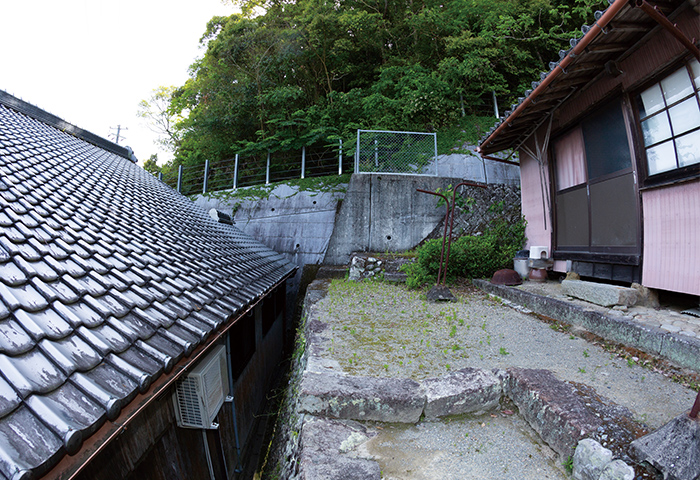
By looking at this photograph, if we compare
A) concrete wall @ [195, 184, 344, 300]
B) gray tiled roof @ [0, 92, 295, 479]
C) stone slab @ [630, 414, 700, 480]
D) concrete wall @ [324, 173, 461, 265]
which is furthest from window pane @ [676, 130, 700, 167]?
concrete wall @ [195, 184, 344, 300]

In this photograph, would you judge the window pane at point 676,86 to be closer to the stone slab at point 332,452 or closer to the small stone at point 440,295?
the small stone at point 440,295

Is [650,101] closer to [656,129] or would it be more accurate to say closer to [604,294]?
[656,129]

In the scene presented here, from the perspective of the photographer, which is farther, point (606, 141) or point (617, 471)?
point (606, 141)

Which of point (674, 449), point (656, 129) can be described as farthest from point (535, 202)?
point (674, 449)

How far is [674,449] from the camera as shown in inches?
64.7

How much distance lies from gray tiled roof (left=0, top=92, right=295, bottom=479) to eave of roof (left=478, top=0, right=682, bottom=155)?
5078 mm

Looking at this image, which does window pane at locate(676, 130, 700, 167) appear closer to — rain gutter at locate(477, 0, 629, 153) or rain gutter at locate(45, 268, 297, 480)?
rain gutter at locate(477, 0, 629, 153)

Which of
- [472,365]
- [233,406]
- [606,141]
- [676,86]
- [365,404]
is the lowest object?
[233,406]

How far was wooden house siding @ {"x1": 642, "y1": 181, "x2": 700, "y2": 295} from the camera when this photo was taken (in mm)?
3449

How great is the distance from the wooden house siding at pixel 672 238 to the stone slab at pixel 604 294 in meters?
0.30

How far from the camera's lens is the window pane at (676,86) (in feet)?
11.8

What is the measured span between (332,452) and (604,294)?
13.1 ft

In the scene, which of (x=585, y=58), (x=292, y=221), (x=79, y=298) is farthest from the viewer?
(x=292, y=221)

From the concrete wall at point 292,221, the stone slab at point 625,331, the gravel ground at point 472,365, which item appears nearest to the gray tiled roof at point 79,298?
the gravel ground at point 472,365
